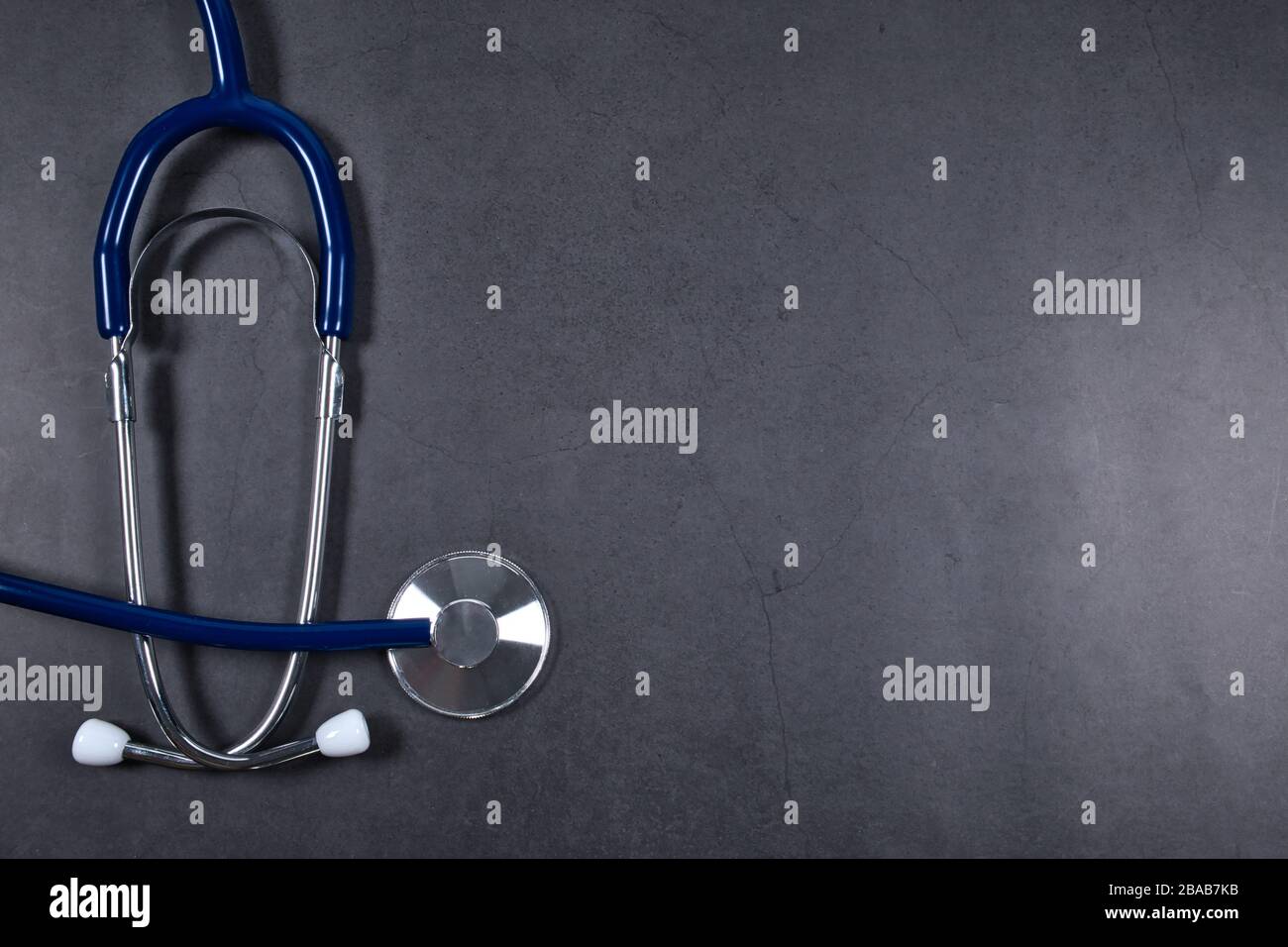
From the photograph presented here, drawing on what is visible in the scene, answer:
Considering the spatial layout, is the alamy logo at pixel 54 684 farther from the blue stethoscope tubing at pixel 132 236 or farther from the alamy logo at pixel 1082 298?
the alamy logo at pixel 1082 298

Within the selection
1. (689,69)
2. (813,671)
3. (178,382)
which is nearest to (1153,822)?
(813,671)

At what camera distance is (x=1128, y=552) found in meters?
1.03

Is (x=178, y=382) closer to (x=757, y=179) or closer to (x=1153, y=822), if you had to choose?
(x=757, y=179)

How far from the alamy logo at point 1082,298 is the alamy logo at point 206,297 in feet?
2.93

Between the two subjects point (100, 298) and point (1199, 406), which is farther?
point (1199, 406)

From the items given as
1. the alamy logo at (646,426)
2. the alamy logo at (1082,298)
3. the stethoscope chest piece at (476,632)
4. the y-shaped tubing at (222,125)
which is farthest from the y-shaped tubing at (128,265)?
the alamy logo at (1082,298)

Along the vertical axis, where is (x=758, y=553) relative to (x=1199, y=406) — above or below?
below

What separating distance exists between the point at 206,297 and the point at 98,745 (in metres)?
→ 0.49

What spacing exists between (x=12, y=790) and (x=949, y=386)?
3.72 feet

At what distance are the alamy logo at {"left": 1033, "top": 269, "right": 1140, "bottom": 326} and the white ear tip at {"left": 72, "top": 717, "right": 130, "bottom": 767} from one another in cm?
110
